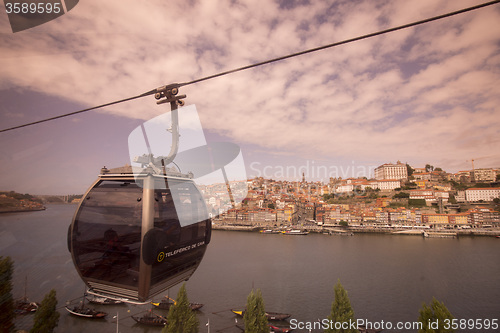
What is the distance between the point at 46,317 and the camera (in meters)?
9.81

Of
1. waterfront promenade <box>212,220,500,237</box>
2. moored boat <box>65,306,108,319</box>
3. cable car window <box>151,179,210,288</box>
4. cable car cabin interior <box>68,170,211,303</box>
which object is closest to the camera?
cable car cabin interior <box>68,170,211,303</box>

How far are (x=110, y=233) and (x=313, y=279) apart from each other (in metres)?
18.0

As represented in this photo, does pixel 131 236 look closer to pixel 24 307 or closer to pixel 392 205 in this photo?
pixel 24 307

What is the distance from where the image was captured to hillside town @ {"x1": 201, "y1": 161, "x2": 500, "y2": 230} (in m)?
38.8

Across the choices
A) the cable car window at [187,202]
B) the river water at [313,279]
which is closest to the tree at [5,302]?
the river water at [313,279]

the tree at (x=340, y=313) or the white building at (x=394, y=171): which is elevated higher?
the white building at (x=394, y=171)

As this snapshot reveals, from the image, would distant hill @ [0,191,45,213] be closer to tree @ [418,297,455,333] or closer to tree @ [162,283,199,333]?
tree @ [162,283,199,333]

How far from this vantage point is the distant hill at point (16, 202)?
6.39 metres

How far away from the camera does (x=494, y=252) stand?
2433 centimetres

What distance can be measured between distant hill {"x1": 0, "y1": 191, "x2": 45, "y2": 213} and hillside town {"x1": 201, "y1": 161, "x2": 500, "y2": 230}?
22501mm

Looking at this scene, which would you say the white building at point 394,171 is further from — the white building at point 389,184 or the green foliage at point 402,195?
the green foliage at point 402,195

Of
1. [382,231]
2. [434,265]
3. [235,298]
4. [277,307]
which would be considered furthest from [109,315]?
[382,231]

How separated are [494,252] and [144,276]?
115ft

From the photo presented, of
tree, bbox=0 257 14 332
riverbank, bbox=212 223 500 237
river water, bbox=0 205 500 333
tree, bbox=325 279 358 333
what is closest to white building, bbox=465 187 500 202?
riverbank, bbox=212 223 500 237
